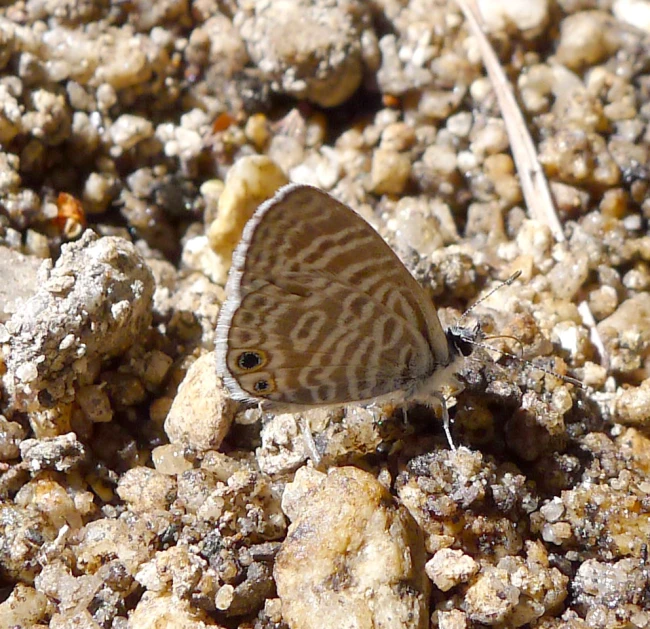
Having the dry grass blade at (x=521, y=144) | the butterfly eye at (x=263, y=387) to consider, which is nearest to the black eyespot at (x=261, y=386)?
the butterfly eye at (x=263, y=387)

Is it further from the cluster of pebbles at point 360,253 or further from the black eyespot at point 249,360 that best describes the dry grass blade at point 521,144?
the black eyespot at point 249,360

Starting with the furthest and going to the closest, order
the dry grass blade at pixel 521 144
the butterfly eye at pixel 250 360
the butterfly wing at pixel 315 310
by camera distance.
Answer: the dry grass blade at pixel 521 144 < the butterfly eye at pixel 250 360 < the butterfly wing at pixel 315 310

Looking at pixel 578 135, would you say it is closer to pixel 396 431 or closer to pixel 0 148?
pixel 396 431

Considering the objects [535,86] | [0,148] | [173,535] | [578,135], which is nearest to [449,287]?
[578,135]

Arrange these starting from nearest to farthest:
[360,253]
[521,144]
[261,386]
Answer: [360,253] → [261,386] → [521,144]

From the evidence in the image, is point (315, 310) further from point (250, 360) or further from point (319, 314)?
point (250, 360)

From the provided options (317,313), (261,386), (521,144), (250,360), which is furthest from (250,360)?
(521,144)

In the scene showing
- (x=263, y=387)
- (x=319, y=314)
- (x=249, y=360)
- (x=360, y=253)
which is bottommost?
(x=263, y=387)

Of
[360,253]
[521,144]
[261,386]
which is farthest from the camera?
[521,144]
